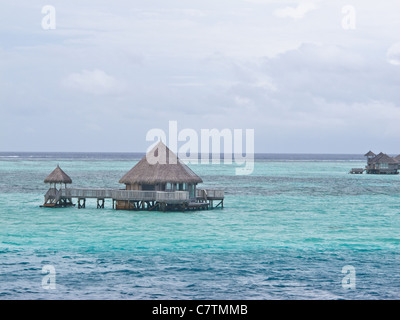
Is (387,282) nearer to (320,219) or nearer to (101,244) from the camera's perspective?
(101,244)

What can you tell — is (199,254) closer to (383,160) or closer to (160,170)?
(160,170)

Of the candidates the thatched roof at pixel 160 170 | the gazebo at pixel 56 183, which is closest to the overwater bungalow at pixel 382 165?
the thatched roof at pixel 160 170

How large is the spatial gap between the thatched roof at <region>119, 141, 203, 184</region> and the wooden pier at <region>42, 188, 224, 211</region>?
3.26 feet

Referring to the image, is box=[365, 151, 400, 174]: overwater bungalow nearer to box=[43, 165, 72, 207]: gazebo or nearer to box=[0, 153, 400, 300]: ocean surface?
box=[0, 153, 400, 300]: ocean surface

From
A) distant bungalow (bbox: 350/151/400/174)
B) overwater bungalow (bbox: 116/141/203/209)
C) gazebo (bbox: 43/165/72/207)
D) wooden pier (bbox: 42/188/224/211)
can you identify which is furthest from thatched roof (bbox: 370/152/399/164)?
gazebo (bbox: 43/165/72/207)

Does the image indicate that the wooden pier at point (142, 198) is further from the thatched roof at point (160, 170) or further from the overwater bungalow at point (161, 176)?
the thatched roof at point (160, 170)

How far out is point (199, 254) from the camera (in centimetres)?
3112

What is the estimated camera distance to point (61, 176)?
50.1 m

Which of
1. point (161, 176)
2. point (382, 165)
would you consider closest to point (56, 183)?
point (161, 176)

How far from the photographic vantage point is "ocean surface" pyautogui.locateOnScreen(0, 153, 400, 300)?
24252mm
